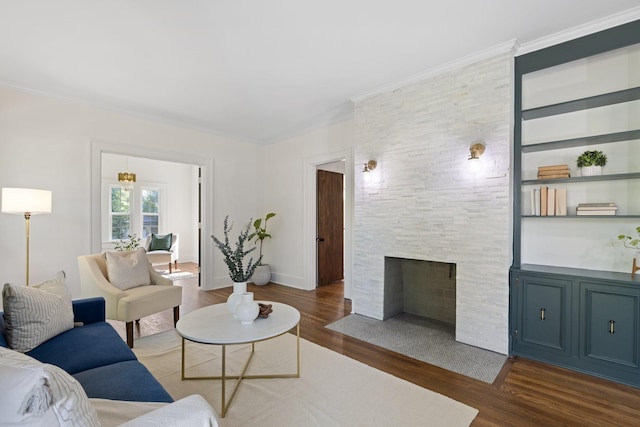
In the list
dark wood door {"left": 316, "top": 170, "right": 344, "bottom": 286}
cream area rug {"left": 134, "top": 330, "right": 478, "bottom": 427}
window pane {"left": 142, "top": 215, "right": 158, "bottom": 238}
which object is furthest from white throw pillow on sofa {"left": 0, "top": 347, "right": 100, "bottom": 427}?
window pane {"left": 142, "top": 215, "right": 158, "bottom": 238}

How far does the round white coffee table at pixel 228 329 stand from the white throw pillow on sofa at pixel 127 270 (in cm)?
123

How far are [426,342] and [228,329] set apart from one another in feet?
6.53

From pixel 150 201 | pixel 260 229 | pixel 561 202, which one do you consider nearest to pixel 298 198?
pixel 260 229

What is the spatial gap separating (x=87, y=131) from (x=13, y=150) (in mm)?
778

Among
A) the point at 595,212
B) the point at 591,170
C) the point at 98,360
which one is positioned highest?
the point at 591,170

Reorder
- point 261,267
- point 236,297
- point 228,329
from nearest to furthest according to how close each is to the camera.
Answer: point 228,329
point 236,297
point 261,267

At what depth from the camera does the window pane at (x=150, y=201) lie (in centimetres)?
754

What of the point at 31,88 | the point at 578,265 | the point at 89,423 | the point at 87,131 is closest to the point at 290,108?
the point at 87,131

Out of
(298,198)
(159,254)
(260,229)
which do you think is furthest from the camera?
(159,254)

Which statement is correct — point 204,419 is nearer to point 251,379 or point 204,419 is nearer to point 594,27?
point 251,379

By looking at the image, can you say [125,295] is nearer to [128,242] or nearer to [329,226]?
[329,226]

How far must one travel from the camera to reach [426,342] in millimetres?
2959

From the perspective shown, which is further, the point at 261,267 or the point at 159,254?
the point at 159,254

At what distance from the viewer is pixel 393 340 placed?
301 centimetres
